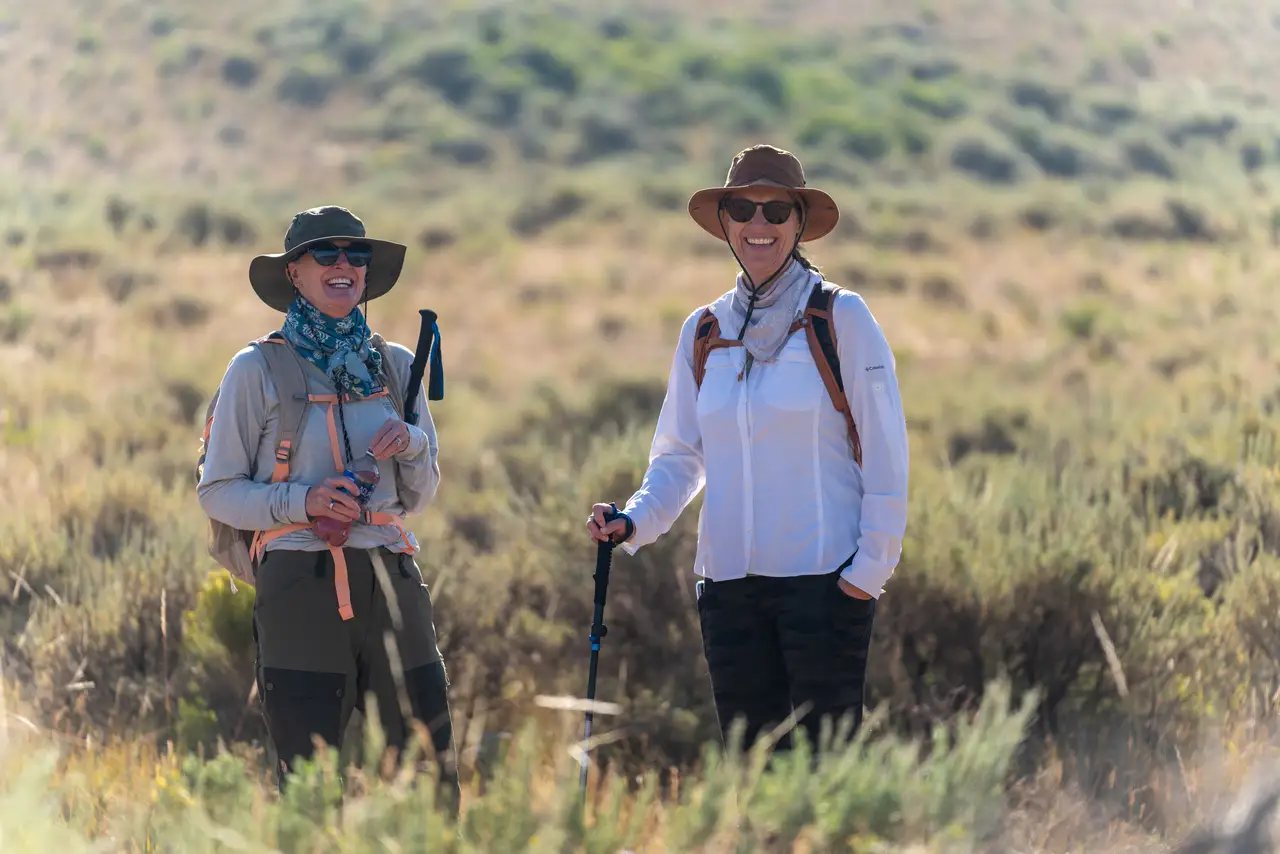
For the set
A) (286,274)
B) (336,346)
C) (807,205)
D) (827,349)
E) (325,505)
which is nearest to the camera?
(325,505)

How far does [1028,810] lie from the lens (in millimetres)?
4809

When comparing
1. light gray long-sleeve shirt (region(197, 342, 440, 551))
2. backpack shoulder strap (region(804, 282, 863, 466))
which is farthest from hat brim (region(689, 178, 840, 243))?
light gray long-sleeve shirt (region(197, 342, 440, 551))

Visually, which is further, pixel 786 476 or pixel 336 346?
pixel 336 346

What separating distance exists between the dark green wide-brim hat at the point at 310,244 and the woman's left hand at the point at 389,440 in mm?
378

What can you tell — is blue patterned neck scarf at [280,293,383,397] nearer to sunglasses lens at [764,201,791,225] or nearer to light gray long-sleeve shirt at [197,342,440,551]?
light gray long-sleeve shirt at [197,342,440,551]

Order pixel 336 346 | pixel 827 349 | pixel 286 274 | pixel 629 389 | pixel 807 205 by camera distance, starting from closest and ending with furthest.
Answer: pixel 827 349 < pixel 336 346 < pixel 807 205 < pixel 286 274 < pixel 629 389

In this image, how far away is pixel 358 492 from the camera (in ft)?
12.8

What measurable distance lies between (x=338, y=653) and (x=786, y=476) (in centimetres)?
124

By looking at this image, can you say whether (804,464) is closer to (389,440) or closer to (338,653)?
(389,440)

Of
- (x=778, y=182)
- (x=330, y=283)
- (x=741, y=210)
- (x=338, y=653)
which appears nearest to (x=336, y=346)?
(x=330, y=283)

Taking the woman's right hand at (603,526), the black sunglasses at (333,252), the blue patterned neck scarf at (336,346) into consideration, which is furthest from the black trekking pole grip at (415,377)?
the woman's right hand at (603,526)

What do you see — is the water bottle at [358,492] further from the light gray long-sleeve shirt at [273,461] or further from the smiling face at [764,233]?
the smiling face at [764,233]

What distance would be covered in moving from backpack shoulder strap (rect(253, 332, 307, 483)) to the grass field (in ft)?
2.68

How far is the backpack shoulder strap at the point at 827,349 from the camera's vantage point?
3938 millimetres
